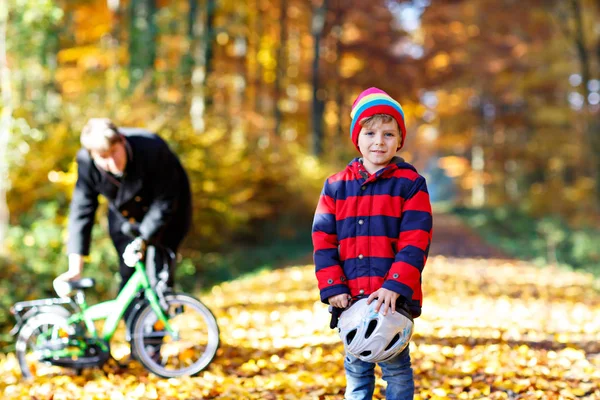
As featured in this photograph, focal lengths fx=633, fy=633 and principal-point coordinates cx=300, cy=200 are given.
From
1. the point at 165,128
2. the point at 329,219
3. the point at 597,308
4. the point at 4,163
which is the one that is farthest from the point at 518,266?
the point at 329,219

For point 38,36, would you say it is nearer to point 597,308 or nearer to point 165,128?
point 165,128

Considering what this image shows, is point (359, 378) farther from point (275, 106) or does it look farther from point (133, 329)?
point (275, 106)

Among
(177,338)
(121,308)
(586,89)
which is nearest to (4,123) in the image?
(121,308)

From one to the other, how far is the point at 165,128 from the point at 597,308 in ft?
20.1

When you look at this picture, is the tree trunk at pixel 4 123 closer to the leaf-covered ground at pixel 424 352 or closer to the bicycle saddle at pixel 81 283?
the leaf-covered ground at pixel 424 352

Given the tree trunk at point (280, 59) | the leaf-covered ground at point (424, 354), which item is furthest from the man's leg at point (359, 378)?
the tree trunk at point (280, 59)

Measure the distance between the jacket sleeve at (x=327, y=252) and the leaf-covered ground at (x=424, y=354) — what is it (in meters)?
1.47

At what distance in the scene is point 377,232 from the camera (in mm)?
2947

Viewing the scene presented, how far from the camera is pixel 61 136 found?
859 cm

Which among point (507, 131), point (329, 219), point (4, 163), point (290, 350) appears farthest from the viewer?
point (507, 131)

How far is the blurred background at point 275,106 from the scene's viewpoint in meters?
8.48

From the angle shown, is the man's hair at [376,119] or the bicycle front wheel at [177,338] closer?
the man's hair at [376,119]

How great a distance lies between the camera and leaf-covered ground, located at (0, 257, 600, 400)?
4262mm

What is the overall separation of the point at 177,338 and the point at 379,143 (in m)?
2.36
